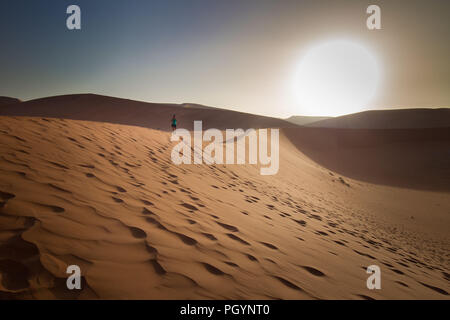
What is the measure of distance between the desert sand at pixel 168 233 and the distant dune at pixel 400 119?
49.9 m

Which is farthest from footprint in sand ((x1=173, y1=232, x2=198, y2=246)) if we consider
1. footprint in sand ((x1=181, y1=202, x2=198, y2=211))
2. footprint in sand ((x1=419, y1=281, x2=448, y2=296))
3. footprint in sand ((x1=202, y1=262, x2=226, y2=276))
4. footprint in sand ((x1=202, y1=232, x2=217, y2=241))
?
footprint in sand ((x1=419, y1=281, x2=448, y2=296))

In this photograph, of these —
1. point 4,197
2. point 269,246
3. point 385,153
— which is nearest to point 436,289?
point 269,246

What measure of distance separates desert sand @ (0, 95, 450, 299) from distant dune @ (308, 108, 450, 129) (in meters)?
49.9

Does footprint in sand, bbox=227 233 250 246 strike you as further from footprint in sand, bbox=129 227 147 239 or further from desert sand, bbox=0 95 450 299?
footprint in sand, bbox=129 227 147 239

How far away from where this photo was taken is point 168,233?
225cm

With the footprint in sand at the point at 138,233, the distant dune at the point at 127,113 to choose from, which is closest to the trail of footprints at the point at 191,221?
the footprint in sand at the point at 138,233

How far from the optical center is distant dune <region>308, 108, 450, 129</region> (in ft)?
143

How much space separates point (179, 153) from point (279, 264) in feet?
15.7

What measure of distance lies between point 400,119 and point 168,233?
63.1m

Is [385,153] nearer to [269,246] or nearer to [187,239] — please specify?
[269,246]

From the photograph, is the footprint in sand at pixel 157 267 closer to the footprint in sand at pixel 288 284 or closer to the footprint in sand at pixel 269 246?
the footprint in sand at pixel 288 284

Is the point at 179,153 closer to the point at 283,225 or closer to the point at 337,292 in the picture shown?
the point at 283,225

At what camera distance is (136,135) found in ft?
22.3

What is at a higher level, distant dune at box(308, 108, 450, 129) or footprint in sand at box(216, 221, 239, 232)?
distant dune at box(308, 108, 450, 129)
